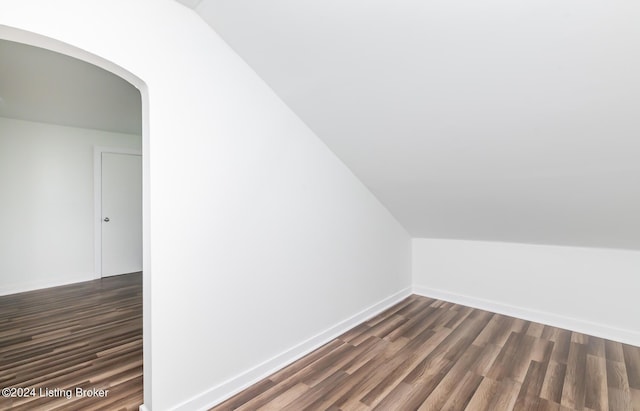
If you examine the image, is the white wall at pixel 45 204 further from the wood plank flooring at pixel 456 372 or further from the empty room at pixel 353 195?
the wood plank flooring at pixel 456 372

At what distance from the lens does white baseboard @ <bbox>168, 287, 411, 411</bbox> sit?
5.88ft

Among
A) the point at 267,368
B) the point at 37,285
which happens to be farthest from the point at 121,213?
the point at 267,368

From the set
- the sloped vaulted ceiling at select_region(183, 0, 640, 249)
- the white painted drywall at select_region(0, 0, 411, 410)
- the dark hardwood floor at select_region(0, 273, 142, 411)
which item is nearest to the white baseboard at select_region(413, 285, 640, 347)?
the sloped vaulted ceiling at select_region(183, 0, 640, 249)

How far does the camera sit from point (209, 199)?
184cm

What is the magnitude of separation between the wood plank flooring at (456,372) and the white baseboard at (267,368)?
5 cm

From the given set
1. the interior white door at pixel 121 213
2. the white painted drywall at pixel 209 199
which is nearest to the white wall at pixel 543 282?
the white painted drywall at pixel 209 199

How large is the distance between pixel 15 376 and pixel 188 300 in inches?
66.1

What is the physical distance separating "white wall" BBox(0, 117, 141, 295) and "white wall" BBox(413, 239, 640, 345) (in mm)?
5298

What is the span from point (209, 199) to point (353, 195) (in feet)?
5.25

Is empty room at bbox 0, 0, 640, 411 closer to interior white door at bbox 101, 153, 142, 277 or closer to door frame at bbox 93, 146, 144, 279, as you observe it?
door frame at bbox 93, 146, 144, 279

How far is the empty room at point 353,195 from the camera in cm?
150

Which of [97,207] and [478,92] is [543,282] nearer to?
[478,92]

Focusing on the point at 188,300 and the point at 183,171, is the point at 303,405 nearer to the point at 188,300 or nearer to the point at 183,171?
the point at 188,300

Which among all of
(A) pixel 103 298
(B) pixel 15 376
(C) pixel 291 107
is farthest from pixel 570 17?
(A) pixel 103 298
